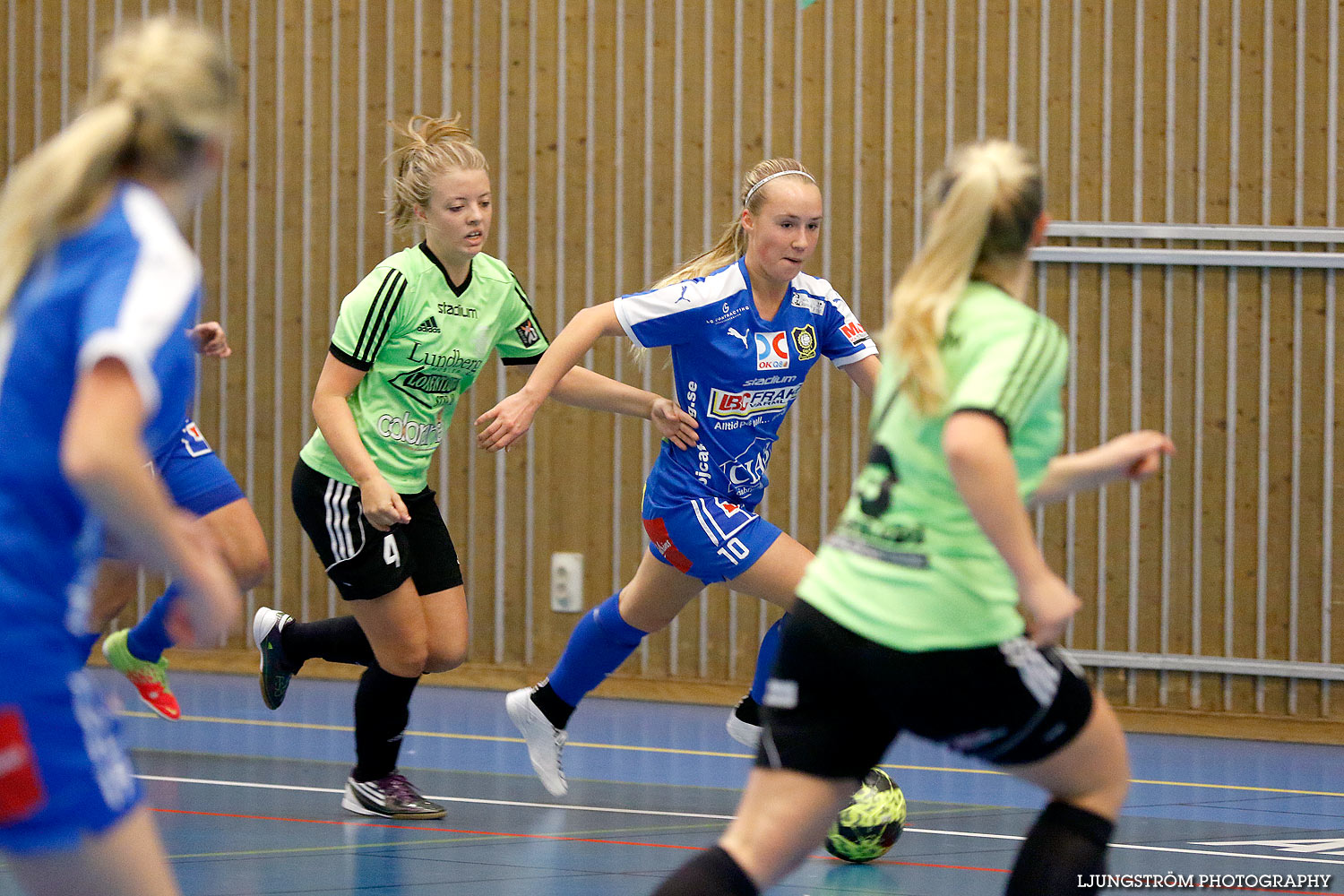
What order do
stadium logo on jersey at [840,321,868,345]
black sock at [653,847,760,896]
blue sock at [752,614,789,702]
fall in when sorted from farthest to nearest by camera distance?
stadium logo on jersey at [840,321,868,345] < blue sock at [752,614,789,702] < black sock at [653,847,760,896]

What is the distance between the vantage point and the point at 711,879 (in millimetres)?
2270

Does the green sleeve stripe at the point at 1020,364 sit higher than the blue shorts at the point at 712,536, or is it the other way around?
the green sleeve stripe at the point at 1020,364

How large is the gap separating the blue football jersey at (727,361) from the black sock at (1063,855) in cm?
208

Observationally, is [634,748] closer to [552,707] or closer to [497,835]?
[552,707]

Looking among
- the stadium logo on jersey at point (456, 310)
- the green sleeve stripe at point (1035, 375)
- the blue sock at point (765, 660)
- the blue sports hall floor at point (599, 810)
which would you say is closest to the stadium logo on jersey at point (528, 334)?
the stadium logo on jersey at point (456, 310)

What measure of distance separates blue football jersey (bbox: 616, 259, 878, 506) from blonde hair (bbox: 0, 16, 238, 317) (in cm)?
242

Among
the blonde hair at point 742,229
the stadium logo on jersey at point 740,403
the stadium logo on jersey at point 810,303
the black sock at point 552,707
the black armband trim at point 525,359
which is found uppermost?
the blonde hair at point 742,229

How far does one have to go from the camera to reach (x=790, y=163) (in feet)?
14.4

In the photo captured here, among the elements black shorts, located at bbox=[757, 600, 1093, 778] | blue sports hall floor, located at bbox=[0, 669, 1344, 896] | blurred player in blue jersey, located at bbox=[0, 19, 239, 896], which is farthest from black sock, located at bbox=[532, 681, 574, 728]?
blurred player in blue jersey, located at bbox=[0, 19, 239, 896]

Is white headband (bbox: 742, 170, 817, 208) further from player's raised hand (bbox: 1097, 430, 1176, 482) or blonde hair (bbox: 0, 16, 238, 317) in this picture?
blonde hair (bbox: 0, 16, 238, 317)

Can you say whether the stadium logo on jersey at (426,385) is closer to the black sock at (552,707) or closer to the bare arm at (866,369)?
the black sock at (552,707)

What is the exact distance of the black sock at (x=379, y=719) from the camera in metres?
4.54

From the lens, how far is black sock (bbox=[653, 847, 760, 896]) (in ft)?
7.39

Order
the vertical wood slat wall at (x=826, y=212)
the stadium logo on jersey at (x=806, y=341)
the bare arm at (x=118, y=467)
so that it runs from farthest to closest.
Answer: the vertical wood slat wall at (x=826, y=212)
the stadium logo on jersey at (x=806, y=341)
the bare arm at (x=118, y=467)
